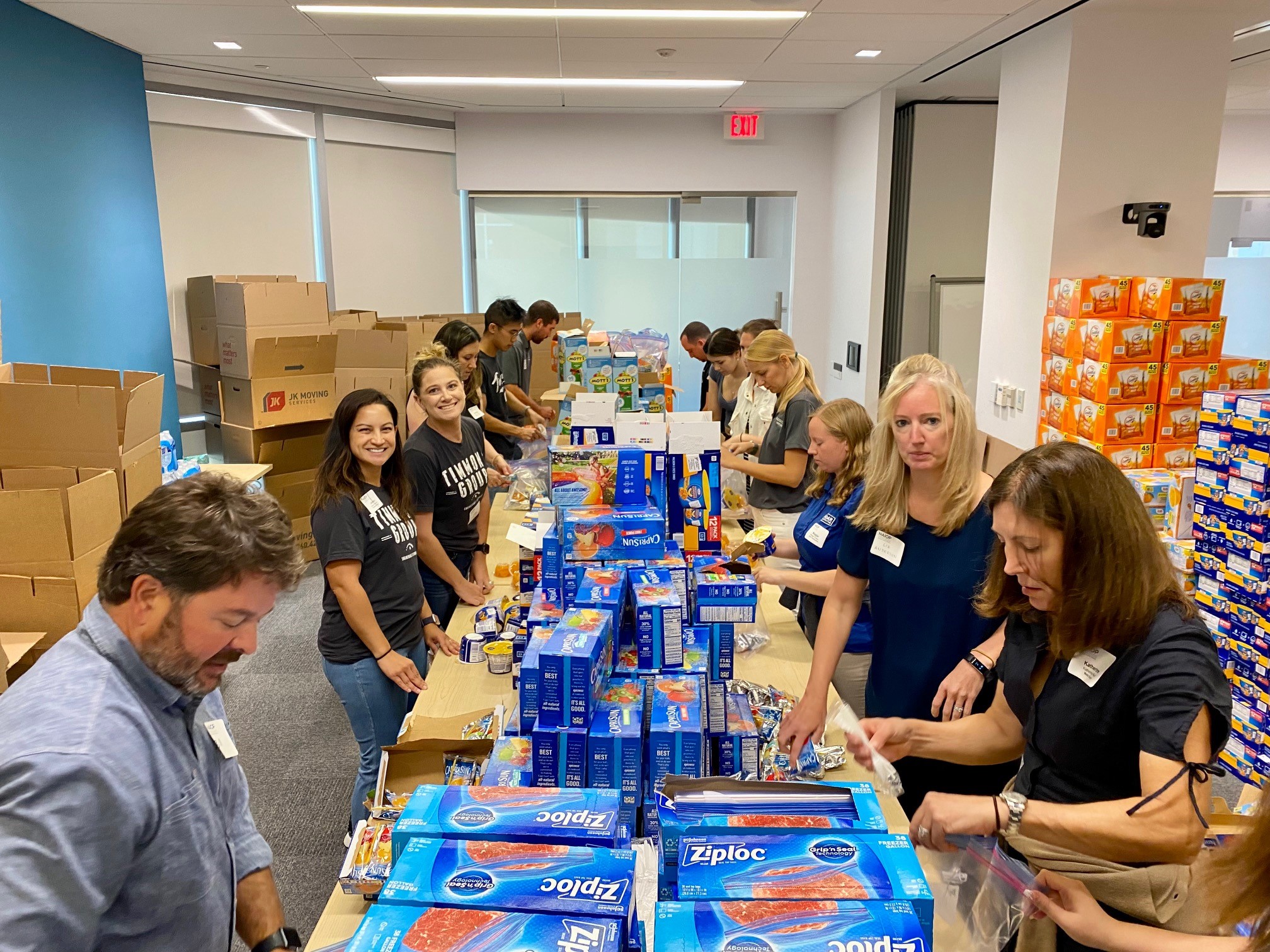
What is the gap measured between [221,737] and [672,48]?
4.57m

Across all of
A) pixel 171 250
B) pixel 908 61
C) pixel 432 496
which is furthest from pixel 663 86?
pixel 432 496

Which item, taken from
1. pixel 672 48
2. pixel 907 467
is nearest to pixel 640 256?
Result: pixel 672 48

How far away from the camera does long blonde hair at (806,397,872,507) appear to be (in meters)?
2.64

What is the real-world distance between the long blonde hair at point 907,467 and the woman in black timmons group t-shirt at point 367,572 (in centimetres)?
130

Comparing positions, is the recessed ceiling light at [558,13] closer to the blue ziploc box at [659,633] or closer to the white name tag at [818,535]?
the white name tag at [818,535]

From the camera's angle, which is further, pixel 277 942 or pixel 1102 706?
pixel 277 942

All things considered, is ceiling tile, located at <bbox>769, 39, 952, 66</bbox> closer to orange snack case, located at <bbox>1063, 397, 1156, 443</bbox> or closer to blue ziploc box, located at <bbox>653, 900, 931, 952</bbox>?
orange snack case, located at <bbox>1063, 397, 1156, 443</bbox>

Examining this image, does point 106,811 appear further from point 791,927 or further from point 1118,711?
point 1118,711

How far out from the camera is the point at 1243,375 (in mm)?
4051

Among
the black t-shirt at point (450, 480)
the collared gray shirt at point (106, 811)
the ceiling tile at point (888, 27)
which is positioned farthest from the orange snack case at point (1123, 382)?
the collared gray shirt at point (106, 811)

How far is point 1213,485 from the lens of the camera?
10.2 feet

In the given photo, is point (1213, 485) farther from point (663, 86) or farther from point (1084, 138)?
point (663, 86)

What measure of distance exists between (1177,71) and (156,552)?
16.4 feet

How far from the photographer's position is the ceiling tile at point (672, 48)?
4711 millimetres
